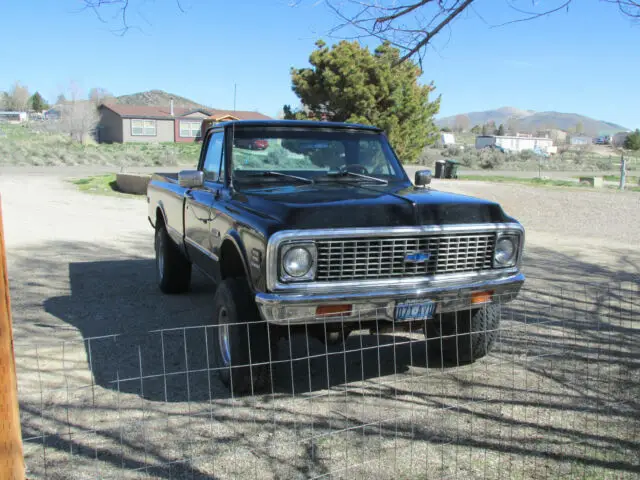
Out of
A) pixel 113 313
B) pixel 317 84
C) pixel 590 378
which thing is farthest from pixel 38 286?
pixel 317 84

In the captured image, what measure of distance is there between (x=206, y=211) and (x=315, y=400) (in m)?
1.83

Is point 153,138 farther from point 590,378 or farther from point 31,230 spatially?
point 590,378

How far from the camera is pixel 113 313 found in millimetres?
6816

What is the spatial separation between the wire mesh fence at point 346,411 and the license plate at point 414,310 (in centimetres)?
20

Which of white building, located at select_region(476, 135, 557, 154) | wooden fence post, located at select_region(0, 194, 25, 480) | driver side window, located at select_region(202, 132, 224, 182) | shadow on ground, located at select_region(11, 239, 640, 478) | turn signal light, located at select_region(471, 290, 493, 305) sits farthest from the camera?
white building, located at select_region(476, 135, 557, 154)

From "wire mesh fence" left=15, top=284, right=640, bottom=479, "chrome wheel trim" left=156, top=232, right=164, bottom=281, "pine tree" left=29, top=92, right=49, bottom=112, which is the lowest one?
"wire mesh fence" left=15, top=284, right=640, bottom=479

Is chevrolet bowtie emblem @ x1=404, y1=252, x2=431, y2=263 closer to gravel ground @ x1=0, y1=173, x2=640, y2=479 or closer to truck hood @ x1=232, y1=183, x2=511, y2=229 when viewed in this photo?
truck hood @ x1=232, y1=183, x2=511, y2=229

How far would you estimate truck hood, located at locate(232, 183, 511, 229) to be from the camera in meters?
4.18

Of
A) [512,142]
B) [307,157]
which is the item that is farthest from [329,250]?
[512,142]

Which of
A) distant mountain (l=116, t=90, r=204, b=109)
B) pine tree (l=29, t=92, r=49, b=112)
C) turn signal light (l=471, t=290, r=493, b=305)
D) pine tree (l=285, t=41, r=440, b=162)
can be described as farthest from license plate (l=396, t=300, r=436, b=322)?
distant mountain (l=116, t=90, r=204, b=109)

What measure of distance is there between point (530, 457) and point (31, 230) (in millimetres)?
10833

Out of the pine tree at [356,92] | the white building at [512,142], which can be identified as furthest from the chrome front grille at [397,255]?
the white building at [512,142]

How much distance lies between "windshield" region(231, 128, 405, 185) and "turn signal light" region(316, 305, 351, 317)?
153 centimetres

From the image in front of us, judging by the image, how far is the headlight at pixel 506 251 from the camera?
473cm
